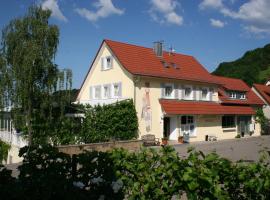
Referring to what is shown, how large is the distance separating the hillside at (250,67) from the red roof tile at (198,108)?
3584 centimetres

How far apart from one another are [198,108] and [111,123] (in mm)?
9282

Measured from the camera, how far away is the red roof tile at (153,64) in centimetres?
3145

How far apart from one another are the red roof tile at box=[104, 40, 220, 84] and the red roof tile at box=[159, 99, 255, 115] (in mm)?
2190

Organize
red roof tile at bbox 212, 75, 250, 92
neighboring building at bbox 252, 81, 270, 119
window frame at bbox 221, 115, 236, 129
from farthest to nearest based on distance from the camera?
1. neighboring building at bbox 252, 81, 270, 119
2. red roof tile at bbox 212, 75, 250, 92
3. window frame at bbox 221, 115, 236, 129

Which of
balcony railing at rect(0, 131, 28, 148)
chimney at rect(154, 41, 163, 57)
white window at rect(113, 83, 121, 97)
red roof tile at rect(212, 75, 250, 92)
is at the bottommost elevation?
balcony railing at rect(0, 131, 28, 148)

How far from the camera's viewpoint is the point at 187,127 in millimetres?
33625

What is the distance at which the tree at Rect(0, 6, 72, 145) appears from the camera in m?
24.0

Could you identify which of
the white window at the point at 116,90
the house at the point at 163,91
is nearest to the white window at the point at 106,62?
the house at the point at 163,91

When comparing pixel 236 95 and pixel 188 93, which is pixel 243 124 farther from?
pixel 188 93

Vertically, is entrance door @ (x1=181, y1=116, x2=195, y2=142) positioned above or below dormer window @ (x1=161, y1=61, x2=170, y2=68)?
below

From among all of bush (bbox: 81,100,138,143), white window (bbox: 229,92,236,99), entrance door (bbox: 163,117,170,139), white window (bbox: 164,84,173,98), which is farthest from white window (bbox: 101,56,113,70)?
white window (bbox: 229,92,236,99)

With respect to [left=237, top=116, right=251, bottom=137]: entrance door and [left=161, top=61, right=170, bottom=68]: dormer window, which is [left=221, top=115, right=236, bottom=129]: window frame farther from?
[left=161, top=61, right=170, bottom=68]: dormer window

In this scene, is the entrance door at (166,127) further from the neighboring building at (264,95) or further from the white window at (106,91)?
the neighboring building at (264,95)

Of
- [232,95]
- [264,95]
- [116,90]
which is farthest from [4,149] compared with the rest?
[264,95]
